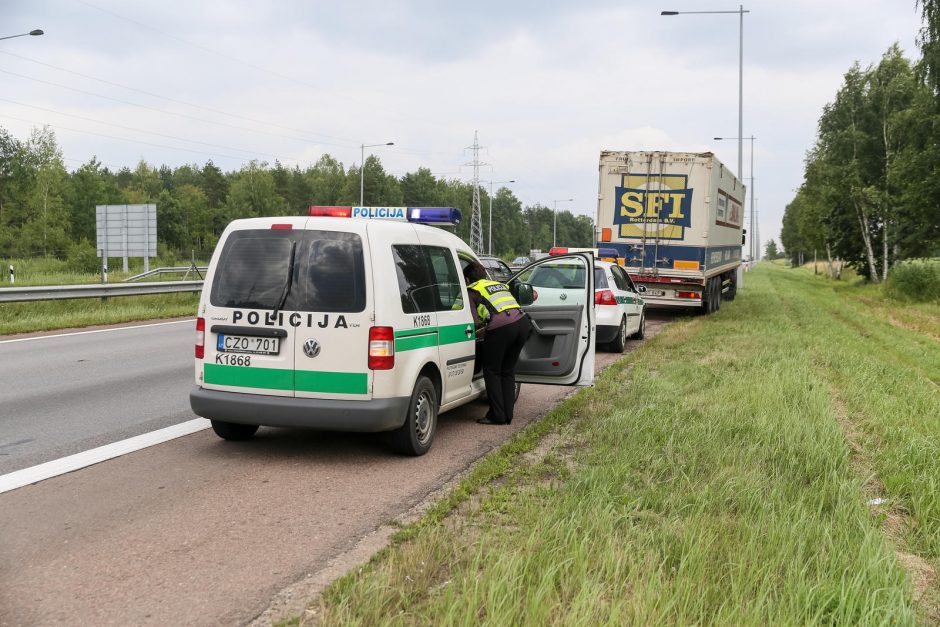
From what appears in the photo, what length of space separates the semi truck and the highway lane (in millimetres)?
10064

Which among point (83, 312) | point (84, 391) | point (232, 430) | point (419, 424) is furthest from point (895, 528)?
point (83, 312)

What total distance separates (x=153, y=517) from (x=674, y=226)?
15366mm

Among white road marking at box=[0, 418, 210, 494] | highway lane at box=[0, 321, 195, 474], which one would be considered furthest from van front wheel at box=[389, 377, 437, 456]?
highway lane at box=[0, 321, 195, 474]

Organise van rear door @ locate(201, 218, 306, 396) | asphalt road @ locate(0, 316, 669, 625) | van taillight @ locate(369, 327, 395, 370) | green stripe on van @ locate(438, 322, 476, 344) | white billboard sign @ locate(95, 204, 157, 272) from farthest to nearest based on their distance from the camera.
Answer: white billboard sign @ locate(95, 204, 157, 272) < green stripe on van @ locate(438, 322, 476, 344) < van rear door @ locate(201, 218, 306, 396) < van taillight @ locate(369, 327, 395, 370) < asphalt road @ locate(0, 316, 669, 625)

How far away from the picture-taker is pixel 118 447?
618 cm

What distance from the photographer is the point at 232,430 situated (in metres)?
6.38

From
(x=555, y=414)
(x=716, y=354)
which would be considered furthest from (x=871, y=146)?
(x=555, y=414)

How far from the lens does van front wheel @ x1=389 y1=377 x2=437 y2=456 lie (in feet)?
19.6

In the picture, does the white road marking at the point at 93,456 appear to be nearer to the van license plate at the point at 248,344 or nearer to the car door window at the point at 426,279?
the van license plate at the point at 248,344

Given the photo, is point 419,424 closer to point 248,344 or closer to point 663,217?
point 248,344

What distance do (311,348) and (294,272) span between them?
1.88ft

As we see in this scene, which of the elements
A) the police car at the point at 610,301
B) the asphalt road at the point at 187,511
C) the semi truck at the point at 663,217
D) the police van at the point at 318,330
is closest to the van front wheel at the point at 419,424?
the police van at the point at 318,330

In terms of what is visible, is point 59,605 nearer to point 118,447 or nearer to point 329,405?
point 329,405

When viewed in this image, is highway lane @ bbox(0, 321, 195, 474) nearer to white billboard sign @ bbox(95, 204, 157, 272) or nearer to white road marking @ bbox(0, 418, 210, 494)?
white road marking @ bbox(0, 418, 210, 494)
